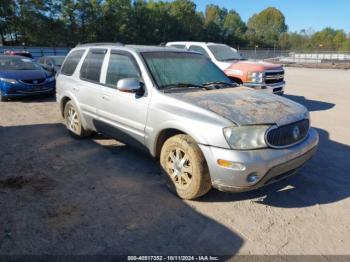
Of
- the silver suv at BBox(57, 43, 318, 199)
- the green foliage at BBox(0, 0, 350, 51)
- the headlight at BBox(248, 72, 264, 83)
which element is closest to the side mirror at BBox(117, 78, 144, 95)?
the silver suv at BBox(57, 43, 318, 199)

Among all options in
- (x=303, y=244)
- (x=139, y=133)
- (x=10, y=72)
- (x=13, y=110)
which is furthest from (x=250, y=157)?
(x=10, y=72)

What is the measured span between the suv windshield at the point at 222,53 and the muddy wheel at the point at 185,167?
710cm

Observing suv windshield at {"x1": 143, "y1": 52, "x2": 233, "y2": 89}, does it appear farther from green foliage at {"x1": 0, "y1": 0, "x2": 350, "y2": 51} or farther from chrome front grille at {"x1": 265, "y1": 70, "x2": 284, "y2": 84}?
green foliage at {"x1": 0, "y1": 0, "x2": 350, "y2": 51}

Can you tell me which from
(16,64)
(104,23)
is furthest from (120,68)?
(104,23)

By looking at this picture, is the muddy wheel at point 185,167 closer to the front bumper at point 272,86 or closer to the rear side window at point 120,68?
the rear side window at point 120,68

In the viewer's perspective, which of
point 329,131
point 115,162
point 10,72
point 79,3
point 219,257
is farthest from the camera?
point 79,3

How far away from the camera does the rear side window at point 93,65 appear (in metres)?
5.52

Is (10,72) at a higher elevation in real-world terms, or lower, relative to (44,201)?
higher

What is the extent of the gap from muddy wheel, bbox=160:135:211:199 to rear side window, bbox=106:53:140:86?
1216mm

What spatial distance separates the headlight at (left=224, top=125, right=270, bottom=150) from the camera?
3547mm

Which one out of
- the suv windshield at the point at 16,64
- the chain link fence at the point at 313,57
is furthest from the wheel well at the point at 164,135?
the chain link fence at the point at 313,57

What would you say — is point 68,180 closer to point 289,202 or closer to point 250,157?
point 250,157

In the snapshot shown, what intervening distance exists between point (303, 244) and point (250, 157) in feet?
3.22

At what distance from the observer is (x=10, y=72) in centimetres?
1081
